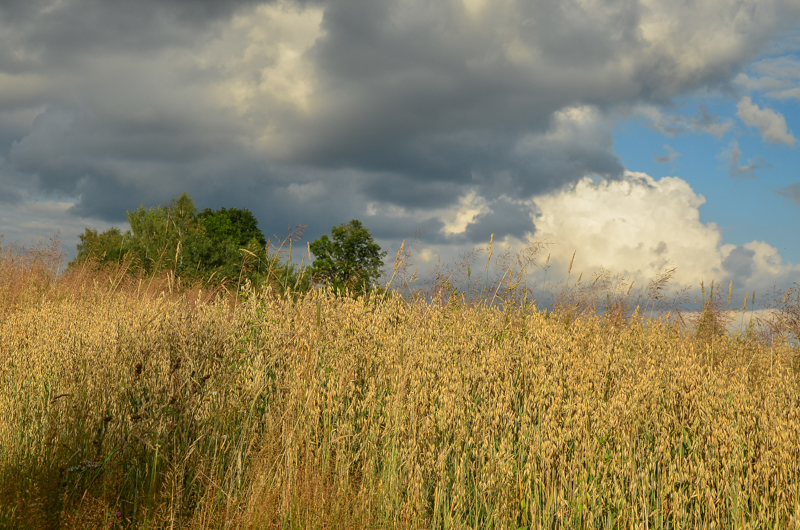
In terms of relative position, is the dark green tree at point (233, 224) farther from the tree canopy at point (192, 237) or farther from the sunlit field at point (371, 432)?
the sunlit field at point (371, 432)

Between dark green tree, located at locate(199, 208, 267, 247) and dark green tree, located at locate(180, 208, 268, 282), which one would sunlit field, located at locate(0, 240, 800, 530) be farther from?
dark green tree, located at locate(199, 208, 267, 247)

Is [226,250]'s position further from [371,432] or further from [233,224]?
[233,224]

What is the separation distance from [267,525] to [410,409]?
98 cm

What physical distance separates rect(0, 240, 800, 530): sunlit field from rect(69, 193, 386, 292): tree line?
0.77m

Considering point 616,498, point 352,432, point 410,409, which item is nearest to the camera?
point 616,498

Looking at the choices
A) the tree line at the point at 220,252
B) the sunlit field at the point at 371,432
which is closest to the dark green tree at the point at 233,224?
the tree line at the point at 220,252

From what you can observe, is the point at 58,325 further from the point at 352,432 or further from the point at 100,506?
the point at 352,432

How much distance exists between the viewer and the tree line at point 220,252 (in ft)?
17.8

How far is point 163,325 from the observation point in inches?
163

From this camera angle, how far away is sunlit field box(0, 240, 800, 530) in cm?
248

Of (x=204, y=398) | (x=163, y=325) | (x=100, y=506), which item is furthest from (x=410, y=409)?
(x=163, y=325)

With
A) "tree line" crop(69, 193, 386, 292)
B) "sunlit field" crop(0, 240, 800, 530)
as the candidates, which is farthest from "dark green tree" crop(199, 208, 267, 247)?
"sunlit field" crop(0, 240, 800, 530)

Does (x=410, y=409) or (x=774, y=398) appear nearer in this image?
(x=410, y=409)

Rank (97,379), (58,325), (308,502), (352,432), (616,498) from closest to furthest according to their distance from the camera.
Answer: (616,498)
(308,502)
(352,432)
(97,379)
(58,325)
